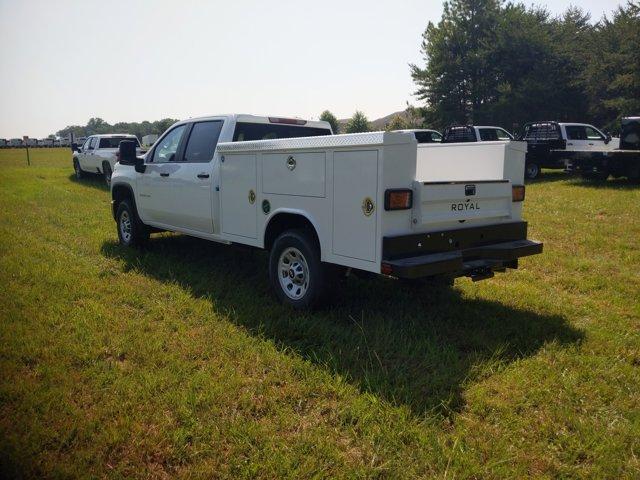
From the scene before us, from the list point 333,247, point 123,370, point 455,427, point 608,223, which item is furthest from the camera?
point 608,223

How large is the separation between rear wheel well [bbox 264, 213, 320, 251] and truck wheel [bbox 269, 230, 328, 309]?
0.06 meters

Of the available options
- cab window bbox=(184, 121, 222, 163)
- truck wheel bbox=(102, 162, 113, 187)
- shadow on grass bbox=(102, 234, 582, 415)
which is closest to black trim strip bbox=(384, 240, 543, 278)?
shadow on grass bbox=(102, 234, 582, 415)

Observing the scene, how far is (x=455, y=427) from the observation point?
3139 mm

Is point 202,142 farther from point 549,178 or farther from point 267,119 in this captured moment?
point 549,178

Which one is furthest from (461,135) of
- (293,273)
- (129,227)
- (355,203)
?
(355,203)

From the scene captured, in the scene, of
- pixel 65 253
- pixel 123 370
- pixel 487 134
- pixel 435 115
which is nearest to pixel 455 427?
pixel 123 370

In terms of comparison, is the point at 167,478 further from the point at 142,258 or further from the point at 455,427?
the point at 142,258

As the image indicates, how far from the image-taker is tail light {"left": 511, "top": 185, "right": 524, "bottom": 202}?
5.01 m

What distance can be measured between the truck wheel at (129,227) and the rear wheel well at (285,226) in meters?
3.10

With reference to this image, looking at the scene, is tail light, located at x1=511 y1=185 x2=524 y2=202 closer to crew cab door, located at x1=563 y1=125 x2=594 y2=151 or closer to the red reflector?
the red reflector

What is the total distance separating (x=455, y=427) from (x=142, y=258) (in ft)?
17.3

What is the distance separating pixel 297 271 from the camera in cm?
499

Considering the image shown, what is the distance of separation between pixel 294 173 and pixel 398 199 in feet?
3.75

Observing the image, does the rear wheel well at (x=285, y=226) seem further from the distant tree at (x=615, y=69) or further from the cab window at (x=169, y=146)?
the distant tree at (x=615, y=69)
